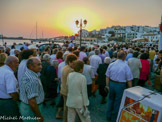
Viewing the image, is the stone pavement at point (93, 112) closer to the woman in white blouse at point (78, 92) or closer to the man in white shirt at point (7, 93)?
the woman in white blouse at point (78, 92)

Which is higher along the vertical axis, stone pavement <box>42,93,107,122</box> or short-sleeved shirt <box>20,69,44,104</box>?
short-sleeved shirt <box>20,69,44,104</box>

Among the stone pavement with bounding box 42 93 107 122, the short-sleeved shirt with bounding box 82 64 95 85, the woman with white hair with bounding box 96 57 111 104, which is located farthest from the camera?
the woman with white hair with bounding box 96 57 111 104

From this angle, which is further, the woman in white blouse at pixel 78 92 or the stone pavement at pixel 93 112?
the stone pavement at pixel 93 112

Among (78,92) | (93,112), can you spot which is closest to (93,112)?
(93,112)

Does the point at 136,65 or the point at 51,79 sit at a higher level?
the point at 136,65

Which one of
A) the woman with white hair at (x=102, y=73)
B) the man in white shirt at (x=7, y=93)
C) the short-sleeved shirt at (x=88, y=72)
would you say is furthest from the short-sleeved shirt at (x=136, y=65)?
the man in white shirt at (x=7, y=93)

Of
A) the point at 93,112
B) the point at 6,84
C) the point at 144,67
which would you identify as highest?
the point at 6,84

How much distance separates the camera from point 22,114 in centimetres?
225

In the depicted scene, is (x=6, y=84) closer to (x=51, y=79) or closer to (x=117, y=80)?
(x=51, y=79)

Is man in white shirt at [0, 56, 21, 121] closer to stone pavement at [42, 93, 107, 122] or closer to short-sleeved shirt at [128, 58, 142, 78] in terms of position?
stone pavement at [42, 93, 107, 122]

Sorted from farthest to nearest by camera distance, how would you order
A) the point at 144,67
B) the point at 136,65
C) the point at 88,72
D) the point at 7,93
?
1. the point at 144,67
2. the point at 136,65
3. the point at 88,72
4. the point at 7,93

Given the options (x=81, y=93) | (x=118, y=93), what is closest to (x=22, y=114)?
(x=81, y=93)

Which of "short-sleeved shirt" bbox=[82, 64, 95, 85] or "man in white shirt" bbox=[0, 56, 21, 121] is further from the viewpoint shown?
"short-sleeved shirt" bbox=[82, 64, 95, 85]

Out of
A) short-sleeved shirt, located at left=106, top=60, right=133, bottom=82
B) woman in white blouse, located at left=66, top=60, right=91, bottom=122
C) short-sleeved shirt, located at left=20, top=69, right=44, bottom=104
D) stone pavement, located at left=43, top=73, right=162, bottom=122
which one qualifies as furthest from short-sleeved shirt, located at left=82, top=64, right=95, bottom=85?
short-sleeved shirt, located at left=20, top=69, right=44, bottom=104
